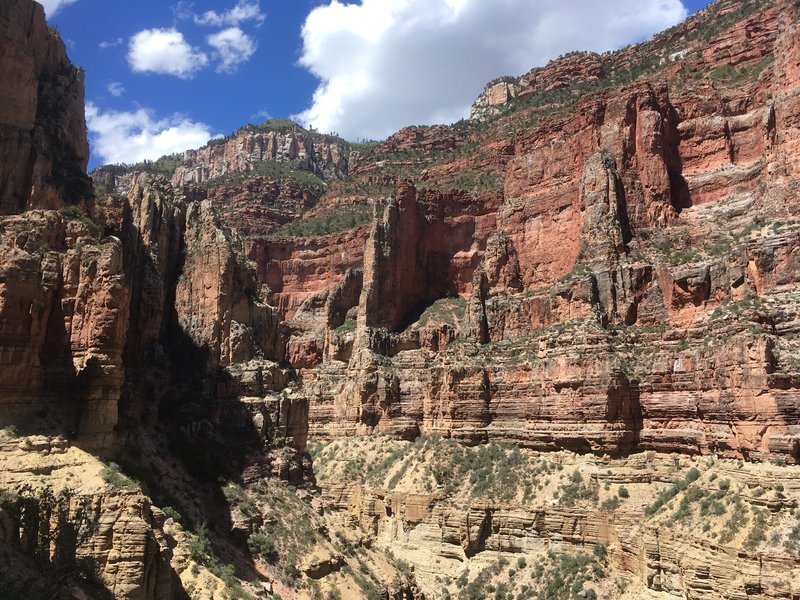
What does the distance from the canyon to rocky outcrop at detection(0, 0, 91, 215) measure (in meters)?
0.13

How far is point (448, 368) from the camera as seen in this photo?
67062 mm

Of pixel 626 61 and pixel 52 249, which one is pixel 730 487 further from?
pixel 626 61

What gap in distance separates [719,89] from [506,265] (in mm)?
27908

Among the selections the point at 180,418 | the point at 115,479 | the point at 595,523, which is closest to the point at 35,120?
the point at 115,479

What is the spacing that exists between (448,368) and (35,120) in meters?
44.0

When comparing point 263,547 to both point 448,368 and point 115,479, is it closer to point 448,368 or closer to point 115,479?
point 115,479

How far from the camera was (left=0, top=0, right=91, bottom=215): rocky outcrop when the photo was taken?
2906 cm

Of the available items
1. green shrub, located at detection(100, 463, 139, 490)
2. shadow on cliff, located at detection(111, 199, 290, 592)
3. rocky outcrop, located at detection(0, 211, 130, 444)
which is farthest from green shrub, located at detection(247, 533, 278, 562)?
green shrub, located at detection(100, 463, 139, 490)

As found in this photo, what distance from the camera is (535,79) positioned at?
129500 millimetres

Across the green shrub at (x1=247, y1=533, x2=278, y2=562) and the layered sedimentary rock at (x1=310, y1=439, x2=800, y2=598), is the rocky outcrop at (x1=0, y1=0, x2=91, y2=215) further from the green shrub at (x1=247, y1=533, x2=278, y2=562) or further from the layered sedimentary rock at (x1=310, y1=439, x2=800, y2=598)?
the layered sedimentary rock at (x1=310, y1=439, x2=800, y2=598)

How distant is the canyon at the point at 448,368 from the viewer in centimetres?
2566

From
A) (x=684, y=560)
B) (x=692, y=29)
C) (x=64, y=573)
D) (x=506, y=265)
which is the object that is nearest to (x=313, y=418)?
(x=506, y=265)

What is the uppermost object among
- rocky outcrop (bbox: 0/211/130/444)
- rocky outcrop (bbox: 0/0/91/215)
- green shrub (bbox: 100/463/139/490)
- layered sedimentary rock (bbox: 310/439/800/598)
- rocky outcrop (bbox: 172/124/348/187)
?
rocky outcrop (bbox: 172/124/348/187)

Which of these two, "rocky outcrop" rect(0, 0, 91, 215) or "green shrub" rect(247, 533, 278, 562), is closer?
"rocky outcrop" rect(0, 0, 91, 215)
